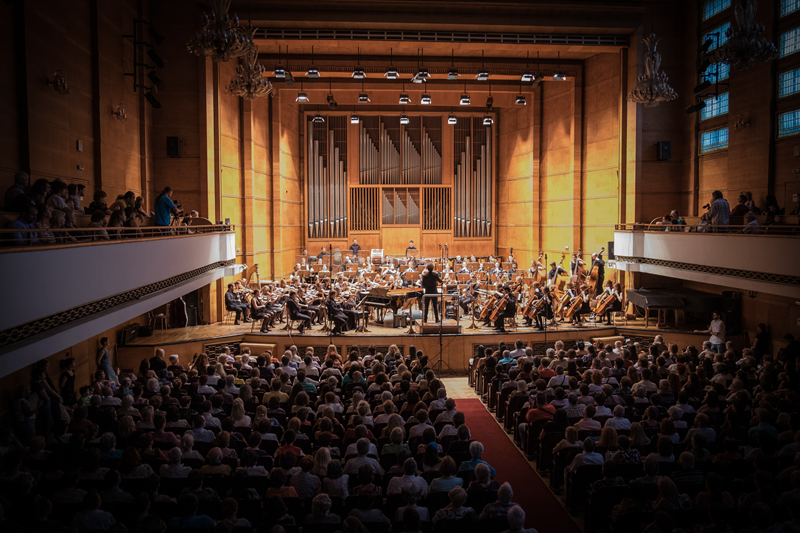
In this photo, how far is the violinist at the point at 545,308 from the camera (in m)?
12.8

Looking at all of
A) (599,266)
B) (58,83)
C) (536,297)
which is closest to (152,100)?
(58,83)

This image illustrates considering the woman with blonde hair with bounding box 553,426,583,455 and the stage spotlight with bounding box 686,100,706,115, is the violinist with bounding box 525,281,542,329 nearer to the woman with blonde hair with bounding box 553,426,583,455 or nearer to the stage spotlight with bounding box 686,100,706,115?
the stage spotlight with bounding box 686,100,706,115

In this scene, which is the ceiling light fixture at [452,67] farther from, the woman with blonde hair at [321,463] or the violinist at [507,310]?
the woman with blonde hair at [321,463]

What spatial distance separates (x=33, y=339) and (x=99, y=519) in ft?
7.99

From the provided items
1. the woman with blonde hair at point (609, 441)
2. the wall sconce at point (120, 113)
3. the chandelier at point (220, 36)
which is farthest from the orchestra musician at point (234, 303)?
the woman with blonde hair at point (609, 441)

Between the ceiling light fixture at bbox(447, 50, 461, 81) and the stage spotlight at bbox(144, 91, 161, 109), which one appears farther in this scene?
the ceiling light fixture at bbox(447, 50, 461, 81)

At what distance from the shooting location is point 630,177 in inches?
605

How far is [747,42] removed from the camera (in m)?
8.78

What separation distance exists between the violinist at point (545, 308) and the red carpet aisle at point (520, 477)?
426cm

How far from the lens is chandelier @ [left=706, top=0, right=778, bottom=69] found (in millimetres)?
8664

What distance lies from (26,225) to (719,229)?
11.9m

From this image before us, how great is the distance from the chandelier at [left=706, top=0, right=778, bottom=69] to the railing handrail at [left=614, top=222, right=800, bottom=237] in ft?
9.14

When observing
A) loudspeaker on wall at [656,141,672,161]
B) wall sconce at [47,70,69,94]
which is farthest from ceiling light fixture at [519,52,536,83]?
wall sconce at [47,70,69,94]

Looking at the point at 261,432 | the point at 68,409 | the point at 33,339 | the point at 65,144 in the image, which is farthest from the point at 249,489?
the point at 65,144
